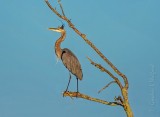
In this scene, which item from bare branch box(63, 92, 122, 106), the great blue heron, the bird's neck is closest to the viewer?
bare branch box(63, 92, 122, 106)

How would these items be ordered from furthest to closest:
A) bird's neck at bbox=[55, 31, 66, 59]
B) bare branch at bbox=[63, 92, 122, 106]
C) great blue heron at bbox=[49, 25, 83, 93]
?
1. great blue heron at bbox=[49, 25, 83, 93]
2. bird's neck at bbox=[55, 31, 66, 59]
3. bare branch at bbox=[63, 92, 122, 106]

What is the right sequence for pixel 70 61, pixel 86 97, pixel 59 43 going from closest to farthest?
pixel 86 97 → pixel 59 43 → pixel 70 61

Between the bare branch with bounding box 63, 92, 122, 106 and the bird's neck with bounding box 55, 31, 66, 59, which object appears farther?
the bird's neck with bounding box 55, 31, 66, 59

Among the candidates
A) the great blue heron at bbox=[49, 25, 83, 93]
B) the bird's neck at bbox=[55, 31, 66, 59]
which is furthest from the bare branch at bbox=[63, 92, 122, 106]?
the bird's neck at bbox=[55, 31, 66, 59]

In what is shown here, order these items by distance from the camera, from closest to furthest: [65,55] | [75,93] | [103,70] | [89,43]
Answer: [89,43]
[103,70]
[75,93]
[65,55]

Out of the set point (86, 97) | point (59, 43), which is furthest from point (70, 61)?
point (86, 97)

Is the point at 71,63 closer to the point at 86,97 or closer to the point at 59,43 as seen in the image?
the point at 59,43

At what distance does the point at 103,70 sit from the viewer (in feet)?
14.4

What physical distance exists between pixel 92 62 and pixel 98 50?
0.23 m

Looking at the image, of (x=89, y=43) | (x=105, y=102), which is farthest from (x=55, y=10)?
(x=105, y=102)

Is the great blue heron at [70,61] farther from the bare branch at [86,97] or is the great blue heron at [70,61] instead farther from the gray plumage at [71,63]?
the bare branch at [86,97]

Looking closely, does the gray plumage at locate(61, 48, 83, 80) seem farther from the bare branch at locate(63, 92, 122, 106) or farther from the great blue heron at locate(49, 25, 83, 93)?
the bare branch at locate(63, 92, 122, 106)

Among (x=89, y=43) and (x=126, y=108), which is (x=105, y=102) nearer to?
(x=126, y=108)

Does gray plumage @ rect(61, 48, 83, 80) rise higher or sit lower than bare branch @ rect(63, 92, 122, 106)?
higher
